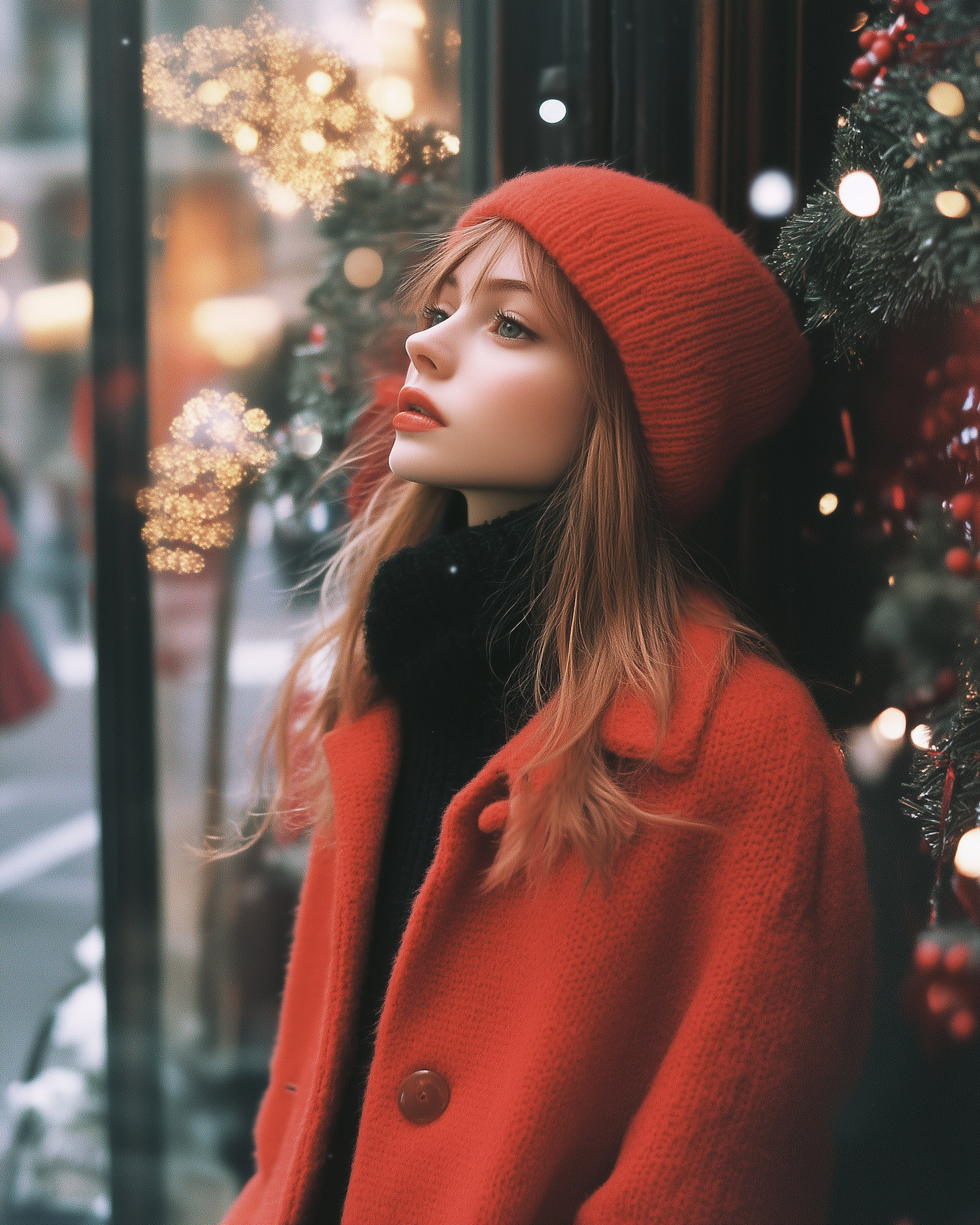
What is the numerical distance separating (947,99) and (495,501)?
0.54m

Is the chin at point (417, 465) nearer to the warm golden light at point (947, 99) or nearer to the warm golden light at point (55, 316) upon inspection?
the warm golden light at point (947, 99)

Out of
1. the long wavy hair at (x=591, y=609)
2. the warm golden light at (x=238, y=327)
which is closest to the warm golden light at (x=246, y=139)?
the warm golden light at (x=238, y=327)

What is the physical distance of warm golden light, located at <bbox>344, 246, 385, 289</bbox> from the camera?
1.47m

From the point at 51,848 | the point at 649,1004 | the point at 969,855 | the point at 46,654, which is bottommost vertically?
the point at 51,848

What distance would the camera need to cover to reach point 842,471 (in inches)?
41.7

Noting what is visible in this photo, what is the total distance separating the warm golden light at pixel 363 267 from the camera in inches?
57.8

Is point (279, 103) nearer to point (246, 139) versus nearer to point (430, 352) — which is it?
point (246, 139)

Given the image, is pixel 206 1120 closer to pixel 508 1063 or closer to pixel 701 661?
pixel 508 1063

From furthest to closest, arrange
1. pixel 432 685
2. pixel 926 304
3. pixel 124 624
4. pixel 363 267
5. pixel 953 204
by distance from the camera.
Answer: pixel 124 624
pixel 363 267
pixel 432 685
pixel 926 304
pixel 953 204

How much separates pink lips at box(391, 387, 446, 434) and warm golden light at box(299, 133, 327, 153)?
763mm

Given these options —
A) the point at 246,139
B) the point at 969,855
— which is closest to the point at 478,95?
the point at 246,139

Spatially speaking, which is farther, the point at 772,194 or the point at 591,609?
the point at 772,194

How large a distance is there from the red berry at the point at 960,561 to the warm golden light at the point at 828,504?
0.24 meters

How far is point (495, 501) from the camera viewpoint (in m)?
1.04
